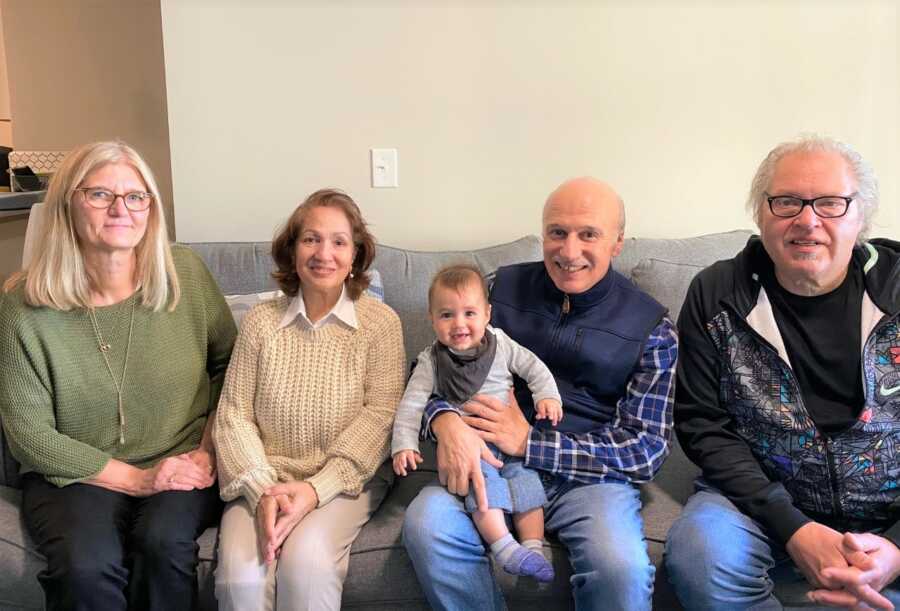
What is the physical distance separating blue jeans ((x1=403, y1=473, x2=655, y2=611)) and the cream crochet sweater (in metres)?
0.20

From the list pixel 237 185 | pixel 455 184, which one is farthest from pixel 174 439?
pixel 455 184

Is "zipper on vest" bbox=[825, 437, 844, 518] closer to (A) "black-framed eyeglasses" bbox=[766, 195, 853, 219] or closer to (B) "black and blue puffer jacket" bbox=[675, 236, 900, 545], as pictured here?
(B) "black and blue puffer jacket" bbox=[675, 236, 900, 545]

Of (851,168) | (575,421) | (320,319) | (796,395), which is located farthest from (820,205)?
(320,319)

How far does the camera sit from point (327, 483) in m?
1.50

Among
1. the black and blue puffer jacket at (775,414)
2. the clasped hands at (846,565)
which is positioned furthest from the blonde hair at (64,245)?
the clasped hands at (846,565)

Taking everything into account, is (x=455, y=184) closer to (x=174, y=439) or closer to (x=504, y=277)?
(x=504, y=277)

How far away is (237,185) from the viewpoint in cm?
239

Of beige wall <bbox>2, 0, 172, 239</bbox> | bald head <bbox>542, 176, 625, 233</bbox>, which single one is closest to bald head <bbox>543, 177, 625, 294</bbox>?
bald head <bbox>542, 176, 625, 233</bbox>

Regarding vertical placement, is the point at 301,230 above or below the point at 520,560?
above

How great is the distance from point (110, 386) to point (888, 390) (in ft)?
5.43

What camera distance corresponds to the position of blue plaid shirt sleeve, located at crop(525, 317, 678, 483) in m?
1.52

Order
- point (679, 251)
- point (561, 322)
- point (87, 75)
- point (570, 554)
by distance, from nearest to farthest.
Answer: point (570, 554) → point (561, 322) → point (679, 251) → point (87, 75)

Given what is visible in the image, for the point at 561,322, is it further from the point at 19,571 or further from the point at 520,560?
the point at 19,571

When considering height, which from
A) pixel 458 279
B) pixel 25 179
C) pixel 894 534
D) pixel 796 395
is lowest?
pixel 894 534
